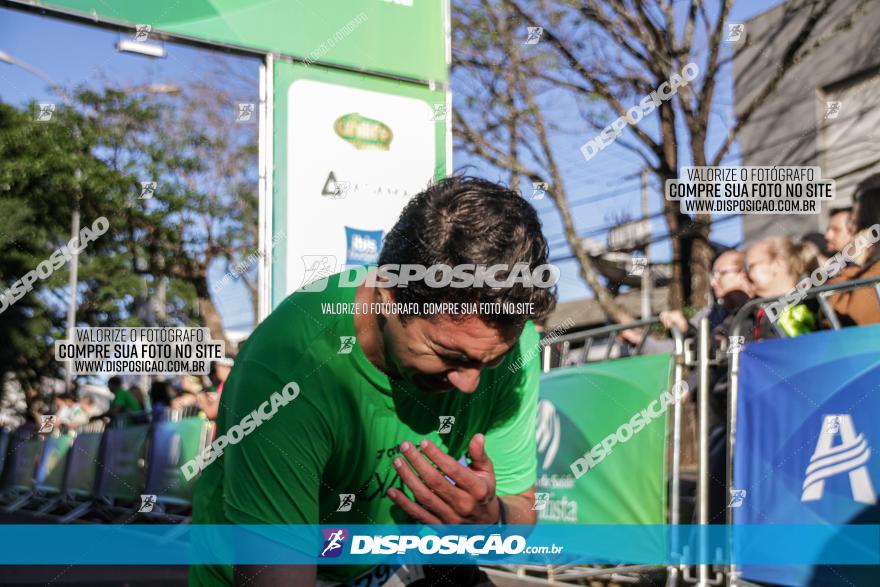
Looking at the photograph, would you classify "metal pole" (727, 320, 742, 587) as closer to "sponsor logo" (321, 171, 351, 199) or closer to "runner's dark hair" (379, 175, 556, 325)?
"sponsor logo" (321, 171, 351, 199)

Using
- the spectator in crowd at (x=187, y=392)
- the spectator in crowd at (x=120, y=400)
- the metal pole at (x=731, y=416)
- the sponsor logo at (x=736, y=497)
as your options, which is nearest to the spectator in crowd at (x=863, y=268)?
the metal pole at (x=731, y=416)

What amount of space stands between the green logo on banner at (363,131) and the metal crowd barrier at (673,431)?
180 cm

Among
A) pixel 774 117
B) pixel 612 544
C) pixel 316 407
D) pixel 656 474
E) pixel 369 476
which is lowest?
pixel 612 544

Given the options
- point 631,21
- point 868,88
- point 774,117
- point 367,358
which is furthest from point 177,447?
point 868,88

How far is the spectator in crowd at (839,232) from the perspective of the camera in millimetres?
4398

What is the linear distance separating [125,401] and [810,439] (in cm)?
705

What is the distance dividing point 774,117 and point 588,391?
6.56 meters

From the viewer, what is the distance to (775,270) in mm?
4473

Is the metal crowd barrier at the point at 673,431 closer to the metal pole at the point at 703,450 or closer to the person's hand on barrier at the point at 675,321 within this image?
the person's hand on barrier at the point at 675,321

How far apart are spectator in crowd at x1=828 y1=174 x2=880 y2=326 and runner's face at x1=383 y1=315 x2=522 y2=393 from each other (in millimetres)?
2555

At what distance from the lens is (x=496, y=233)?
1.83m

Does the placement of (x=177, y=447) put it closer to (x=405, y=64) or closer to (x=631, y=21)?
(x=405, y=64)

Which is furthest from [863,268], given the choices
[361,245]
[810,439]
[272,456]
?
[272,456]

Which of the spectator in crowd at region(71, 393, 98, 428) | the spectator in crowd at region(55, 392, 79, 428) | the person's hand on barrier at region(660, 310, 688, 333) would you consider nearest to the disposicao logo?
the person's hand on barrier at region(660, 310, 688, 333)
